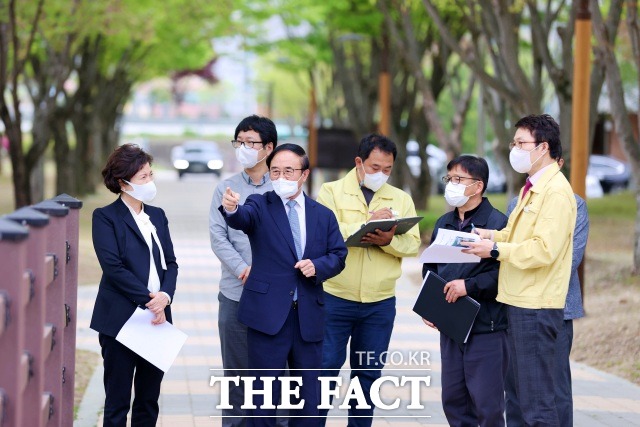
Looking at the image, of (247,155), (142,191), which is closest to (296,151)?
(247,155)

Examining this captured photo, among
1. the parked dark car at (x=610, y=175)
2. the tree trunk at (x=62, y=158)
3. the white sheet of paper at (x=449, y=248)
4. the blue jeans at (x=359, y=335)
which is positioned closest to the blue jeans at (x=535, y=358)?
the white sheet of paper at (x=449, y=248)

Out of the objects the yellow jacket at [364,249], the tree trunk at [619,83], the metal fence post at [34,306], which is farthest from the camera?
the tree trunk at [619,83]

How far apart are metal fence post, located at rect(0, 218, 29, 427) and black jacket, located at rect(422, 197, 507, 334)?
2.96 metres

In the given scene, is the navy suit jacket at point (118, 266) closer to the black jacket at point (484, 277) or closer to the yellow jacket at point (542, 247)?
the black jacket at point (484, 277)

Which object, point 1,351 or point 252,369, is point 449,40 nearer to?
point 252,369

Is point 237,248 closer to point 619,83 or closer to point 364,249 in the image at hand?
point 364,249

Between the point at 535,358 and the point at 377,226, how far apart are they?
1.37m

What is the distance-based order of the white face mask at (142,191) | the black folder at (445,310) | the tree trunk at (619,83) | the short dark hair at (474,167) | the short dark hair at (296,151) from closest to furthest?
1. the short dark hair at (296,151)
2. the white face mask at (142,191)
3. the black folder at (445,310)
4. the short dark hair at (474,167)
5. the tree trunk at (619,83)

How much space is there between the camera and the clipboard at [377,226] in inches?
289

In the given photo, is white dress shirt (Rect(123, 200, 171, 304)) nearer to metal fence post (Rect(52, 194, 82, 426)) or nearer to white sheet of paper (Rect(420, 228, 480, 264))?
metal fence post (Rect(52, 194, 82, 426))

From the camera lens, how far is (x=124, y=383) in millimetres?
6742

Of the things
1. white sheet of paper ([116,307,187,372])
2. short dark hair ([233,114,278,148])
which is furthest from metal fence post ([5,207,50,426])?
short dark hair ([233,114,278,148])

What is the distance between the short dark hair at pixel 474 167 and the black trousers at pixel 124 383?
201 cm

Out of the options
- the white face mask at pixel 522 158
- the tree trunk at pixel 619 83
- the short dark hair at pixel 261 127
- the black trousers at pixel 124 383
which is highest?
the tree trunk at pixel 619 83
